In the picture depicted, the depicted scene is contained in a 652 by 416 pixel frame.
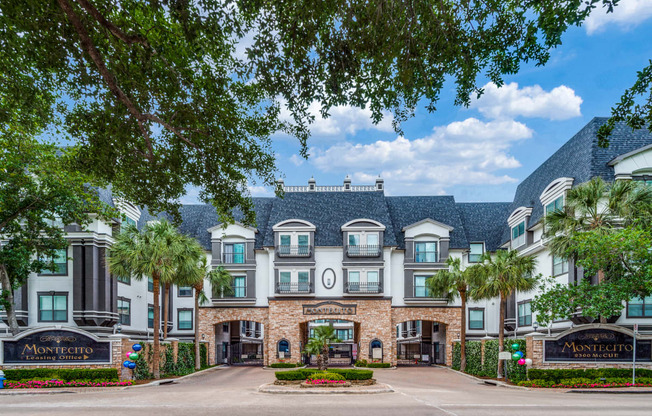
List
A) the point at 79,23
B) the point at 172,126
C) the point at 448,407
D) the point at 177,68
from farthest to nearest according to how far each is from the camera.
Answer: the point at 448,407, the point at 172,126, the point at 177,68, the point at 79,23

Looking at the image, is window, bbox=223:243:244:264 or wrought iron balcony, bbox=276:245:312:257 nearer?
wrought iron balcony, bbox=276:245:312:257

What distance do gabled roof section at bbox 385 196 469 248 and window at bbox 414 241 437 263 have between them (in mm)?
1224

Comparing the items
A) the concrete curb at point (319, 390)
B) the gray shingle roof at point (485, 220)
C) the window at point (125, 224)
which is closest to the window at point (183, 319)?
the window at point (125, 224)

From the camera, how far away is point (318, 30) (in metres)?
9.16

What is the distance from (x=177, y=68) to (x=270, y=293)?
3480cm

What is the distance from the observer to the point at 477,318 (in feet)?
148

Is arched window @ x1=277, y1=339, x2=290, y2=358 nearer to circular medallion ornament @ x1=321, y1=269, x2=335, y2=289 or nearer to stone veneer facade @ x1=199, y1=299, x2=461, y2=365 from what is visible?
stone veneer facade @ x1=199, y1=299, x2=461, y2=365

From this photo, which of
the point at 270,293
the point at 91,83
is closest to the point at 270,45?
the point at 91,83

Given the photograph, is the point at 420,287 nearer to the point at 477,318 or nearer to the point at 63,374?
the point at 477,318

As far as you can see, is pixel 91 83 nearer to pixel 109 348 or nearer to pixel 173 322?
pixel 109 348

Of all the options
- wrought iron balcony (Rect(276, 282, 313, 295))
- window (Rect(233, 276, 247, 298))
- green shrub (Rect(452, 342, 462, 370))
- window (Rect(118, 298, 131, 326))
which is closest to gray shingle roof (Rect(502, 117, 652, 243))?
green shrub (Rect(452, 342, 462, 370))

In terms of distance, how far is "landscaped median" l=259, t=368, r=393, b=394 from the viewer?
2409cm

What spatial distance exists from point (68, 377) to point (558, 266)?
86.7ft

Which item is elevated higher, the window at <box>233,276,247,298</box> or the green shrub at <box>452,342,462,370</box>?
the window at <box>233,276,247,298</box>
